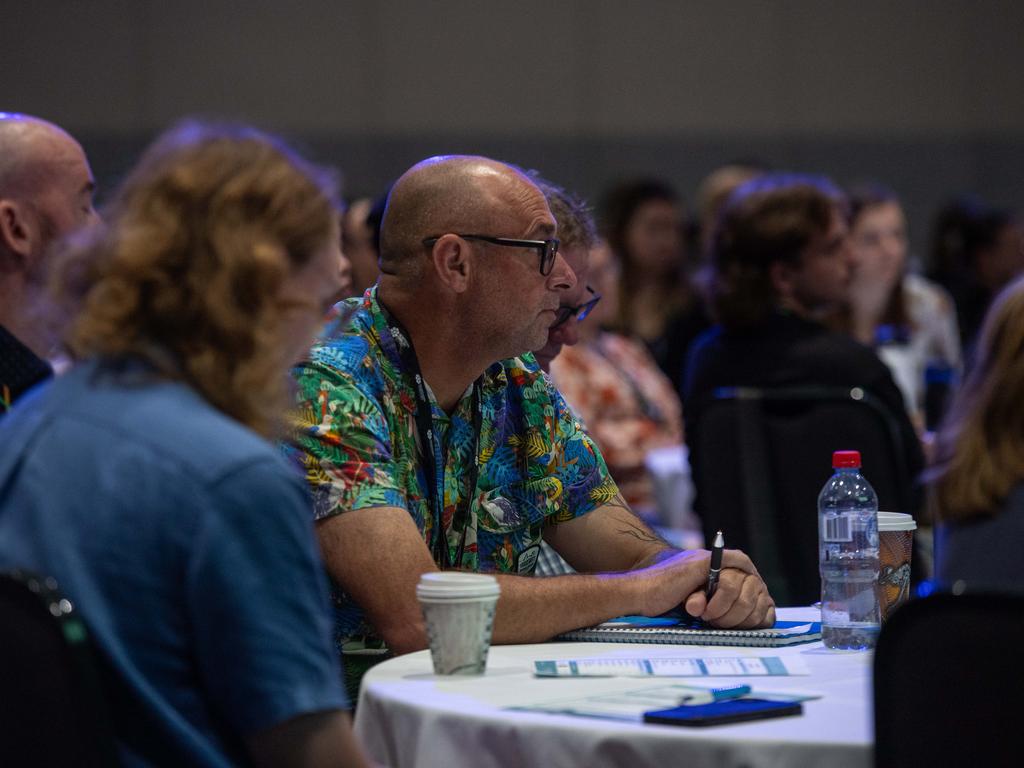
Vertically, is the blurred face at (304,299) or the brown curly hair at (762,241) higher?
A: the blurred face at (304,299)

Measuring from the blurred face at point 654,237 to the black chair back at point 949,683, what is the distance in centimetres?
526

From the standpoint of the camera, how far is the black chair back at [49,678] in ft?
4.05

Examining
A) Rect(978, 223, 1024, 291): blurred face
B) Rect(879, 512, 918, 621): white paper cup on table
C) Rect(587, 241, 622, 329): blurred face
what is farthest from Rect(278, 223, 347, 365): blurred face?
Rect(978, 223, 1024, 291): blurred face

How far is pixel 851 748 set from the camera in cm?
148

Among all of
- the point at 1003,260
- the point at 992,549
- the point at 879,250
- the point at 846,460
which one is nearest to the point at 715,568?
the point at 846,460

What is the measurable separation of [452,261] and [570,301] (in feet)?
1.78

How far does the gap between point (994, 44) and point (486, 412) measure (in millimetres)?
7628

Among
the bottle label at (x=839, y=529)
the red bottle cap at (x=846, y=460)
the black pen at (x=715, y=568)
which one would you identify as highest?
the red bottle cap at (x=846, y=460)

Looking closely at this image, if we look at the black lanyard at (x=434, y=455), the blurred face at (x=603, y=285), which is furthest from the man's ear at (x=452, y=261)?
the blurred face at (x=603, y=285)

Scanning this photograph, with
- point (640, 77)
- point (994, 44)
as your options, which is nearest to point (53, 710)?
point (640, 77)

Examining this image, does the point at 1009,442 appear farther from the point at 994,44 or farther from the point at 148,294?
the point at 994,44

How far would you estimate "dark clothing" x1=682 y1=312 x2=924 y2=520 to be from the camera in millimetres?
3654

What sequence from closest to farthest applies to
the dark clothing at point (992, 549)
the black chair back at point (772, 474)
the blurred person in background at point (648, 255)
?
the dark clothing at point (992, 549) → the black chair back at point (772, 474) → the blurred person in background at point (648, 255)

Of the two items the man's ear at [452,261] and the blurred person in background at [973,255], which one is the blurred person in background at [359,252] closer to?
the man's ear at [452,261]
